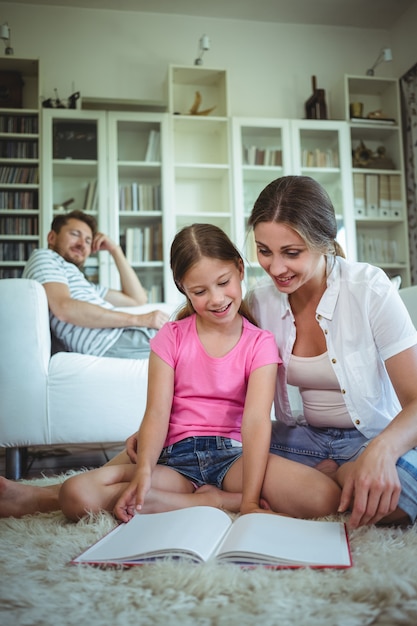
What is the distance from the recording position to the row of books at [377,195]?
421 centimetres

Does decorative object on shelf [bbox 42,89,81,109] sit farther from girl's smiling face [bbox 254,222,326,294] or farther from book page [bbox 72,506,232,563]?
book page [bbox 72,506,232,563]

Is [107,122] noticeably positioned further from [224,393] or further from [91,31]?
[224,393]

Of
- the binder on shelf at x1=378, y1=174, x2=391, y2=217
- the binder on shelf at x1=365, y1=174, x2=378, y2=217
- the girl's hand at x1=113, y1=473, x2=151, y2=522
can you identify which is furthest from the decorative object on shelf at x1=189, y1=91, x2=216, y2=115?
the girl's hand at x1=113, y1=473, x2=151, y2=522

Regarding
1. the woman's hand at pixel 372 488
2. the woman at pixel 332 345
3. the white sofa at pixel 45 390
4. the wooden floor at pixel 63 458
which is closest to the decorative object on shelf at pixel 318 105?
the wooden floor at pixel 63 458

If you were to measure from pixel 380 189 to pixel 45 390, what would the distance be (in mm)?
3248

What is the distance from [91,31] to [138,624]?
440 cm

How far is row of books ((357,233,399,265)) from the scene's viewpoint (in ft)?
13.8

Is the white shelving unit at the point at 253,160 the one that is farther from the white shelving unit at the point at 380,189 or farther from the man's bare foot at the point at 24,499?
the man's bare foot at the point at 24,499

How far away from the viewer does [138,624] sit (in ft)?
1.96

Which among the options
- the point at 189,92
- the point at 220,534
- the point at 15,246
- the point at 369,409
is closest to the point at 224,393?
the point at 369,409

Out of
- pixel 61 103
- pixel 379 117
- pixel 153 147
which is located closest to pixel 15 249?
pixel 61 103

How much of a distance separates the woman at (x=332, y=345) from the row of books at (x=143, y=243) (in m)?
2.66

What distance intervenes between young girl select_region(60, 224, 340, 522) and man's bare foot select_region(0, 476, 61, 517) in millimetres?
107

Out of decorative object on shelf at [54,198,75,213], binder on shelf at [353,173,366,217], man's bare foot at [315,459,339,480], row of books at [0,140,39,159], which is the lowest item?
man's bare foot at [315,459,339,480]
